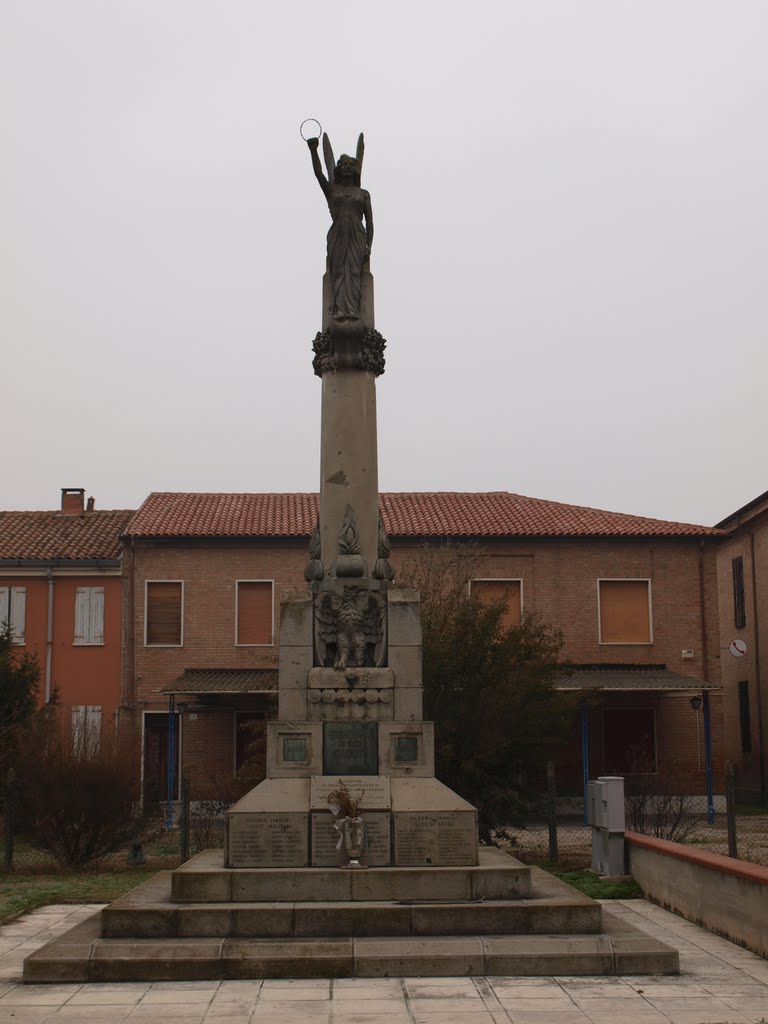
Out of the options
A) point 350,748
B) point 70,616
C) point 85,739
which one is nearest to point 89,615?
point 70,616

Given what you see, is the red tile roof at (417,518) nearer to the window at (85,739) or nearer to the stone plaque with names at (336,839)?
the window at (85,739)

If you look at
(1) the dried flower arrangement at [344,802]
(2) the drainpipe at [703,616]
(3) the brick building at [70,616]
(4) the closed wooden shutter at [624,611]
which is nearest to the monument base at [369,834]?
(1) the dried flower arrangement at [344,802]

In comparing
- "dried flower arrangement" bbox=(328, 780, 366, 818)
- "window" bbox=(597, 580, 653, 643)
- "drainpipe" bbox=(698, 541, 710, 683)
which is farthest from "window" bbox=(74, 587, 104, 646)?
"dried flower arrangement" bbox=(328, 780, 366, 818)

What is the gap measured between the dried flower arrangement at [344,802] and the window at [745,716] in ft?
86.0

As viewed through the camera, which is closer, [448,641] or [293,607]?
[293,607]

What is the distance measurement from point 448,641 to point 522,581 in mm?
14216

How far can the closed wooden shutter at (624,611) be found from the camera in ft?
107

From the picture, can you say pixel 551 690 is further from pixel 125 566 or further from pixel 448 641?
pixel 125 566

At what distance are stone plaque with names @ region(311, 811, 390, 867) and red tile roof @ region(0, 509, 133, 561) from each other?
22574mm

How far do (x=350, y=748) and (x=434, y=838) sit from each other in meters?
1.35

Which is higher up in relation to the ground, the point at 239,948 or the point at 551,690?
the point at 551,690

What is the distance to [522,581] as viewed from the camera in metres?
32.5

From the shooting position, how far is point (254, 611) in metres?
32.3

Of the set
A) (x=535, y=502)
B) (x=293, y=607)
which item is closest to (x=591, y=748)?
(x=535, y=502)
